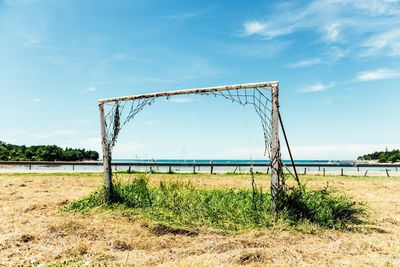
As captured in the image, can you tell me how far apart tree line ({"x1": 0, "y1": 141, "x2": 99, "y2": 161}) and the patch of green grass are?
2143 inches

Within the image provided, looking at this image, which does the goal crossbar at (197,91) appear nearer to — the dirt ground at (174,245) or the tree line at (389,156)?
the dirt ground at (174,245)

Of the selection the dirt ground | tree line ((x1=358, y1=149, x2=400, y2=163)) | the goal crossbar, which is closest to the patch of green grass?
the dirt ground

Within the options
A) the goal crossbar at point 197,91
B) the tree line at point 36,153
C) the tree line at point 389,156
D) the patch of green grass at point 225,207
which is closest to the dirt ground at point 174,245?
the patch of green grass at point 225,207

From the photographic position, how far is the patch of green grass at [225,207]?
26.6ft

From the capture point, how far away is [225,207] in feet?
29.5

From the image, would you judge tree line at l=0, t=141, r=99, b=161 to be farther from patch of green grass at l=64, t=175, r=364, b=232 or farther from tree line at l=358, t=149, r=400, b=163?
tree line at l=358, t=149, r=400, b=163

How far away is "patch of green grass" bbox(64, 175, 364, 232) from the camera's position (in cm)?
810

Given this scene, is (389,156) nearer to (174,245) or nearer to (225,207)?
(225,207)

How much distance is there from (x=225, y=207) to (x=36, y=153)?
6354 centimetres

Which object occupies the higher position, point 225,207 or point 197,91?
point 197,91

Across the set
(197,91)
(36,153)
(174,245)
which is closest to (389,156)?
(36,153)

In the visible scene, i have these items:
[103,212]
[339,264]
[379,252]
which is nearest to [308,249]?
[339,264]

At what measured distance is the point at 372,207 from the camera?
442 inches

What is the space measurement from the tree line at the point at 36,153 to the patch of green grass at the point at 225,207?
5442cm
